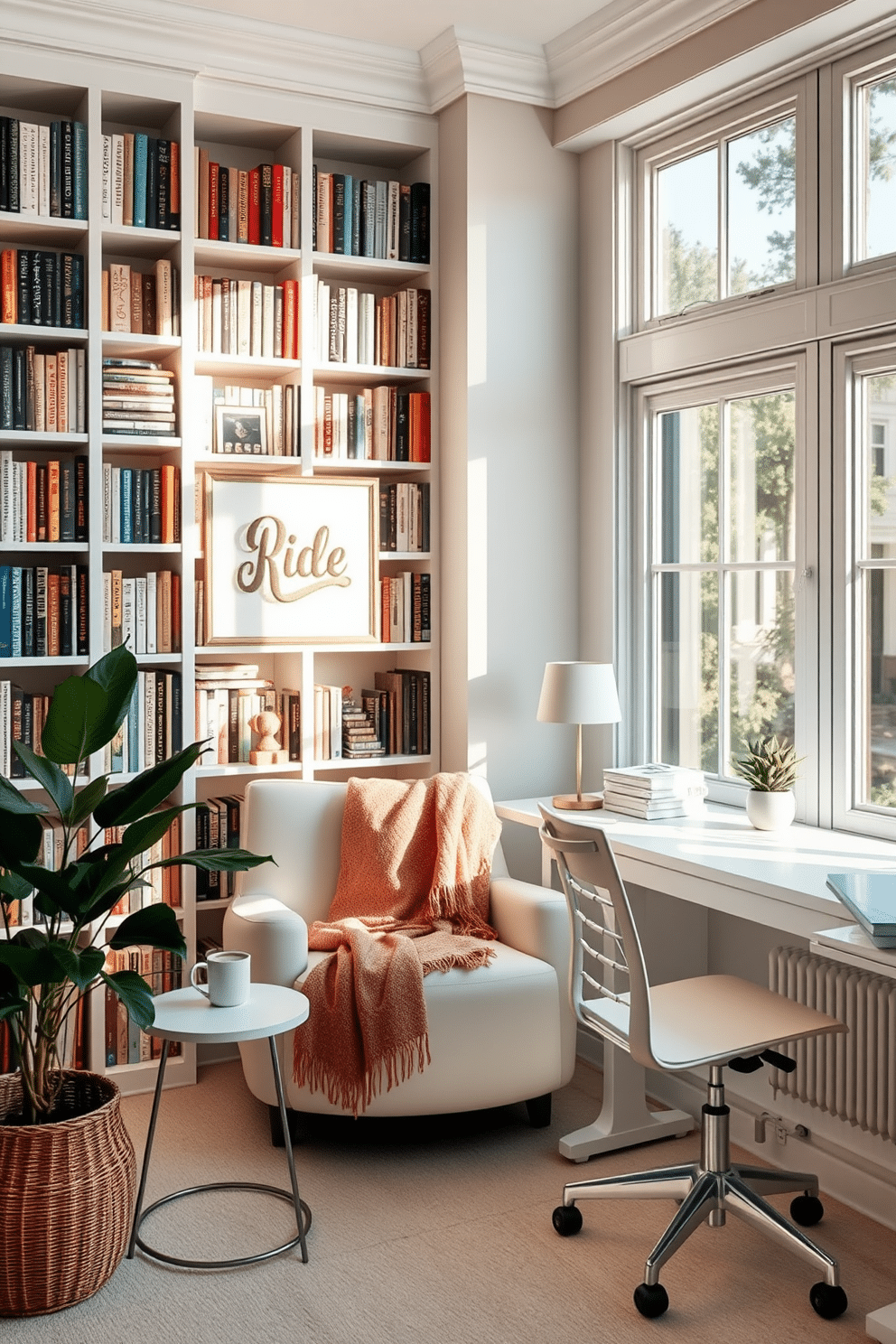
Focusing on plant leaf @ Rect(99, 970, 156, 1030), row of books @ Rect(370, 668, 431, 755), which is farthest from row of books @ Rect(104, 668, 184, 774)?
plant leaf @ Rect(99, 970, 156, 1030)

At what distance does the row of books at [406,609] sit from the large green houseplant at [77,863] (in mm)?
1494

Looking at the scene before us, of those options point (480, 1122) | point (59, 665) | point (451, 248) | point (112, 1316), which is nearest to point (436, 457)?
point (451, 248)

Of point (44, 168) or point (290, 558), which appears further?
point (290, 558)

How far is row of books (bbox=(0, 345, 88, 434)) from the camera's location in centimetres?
339

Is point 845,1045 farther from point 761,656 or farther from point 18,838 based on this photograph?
point 18,838

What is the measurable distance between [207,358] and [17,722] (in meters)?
1.18

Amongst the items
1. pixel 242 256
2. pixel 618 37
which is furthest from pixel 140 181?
pixel 618 37

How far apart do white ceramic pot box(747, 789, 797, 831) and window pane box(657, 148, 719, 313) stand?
56.8 inches

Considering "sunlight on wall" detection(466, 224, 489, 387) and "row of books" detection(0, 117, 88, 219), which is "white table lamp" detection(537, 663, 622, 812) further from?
"row of books" detection(0, 117, 88, 219)

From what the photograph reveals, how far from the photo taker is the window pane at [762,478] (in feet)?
10.9

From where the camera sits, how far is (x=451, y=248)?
12.8ft

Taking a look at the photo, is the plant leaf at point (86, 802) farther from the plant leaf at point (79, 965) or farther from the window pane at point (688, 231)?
the window pane at point (688, 231)

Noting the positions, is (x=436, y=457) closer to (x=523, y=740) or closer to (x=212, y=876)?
(x=523, y=740)

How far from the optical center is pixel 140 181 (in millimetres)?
3512
